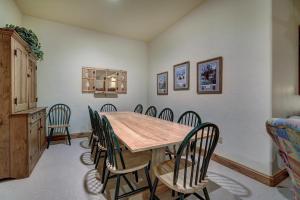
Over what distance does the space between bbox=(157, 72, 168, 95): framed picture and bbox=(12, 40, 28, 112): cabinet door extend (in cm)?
293

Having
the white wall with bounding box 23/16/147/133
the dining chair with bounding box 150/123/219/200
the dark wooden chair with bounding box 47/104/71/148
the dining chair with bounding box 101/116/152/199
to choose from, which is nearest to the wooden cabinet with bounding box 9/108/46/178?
the dining chair with bounding box 101/116/152/199

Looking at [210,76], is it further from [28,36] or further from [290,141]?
[28,36]

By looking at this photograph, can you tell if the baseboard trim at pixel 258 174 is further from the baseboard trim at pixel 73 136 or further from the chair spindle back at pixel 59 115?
the chair spindle back at pixel 59 115

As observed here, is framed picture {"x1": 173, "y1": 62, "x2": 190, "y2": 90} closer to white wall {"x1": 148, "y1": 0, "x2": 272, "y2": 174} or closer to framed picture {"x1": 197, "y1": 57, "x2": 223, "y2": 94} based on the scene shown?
white wall {"x1": 148, "y1": 0, "x2": 272, "y2": 174}

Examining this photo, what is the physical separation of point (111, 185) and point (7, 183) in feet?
4.36

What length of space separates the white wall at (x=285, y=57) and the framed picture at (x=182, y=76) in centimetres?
152

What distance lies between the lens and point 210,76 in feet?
8.86

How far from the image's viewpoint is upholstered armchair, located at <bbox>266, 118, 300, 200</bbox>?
807mm

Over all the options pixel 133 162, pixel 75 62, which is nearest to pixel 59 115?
pixel 75 62

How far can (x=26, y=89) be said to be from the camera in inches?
100

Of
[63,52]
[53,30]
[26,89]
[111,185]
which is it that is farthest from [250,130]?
[53,30]

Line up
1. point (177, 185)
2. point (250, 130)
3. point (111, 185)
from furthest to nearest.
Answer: point (250, 130), point (111, 185), point (177, 185)

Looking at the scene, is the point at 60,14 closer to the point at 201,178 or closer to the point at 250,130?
the point at 201,178

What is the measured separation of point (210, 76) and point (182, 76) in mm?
800
